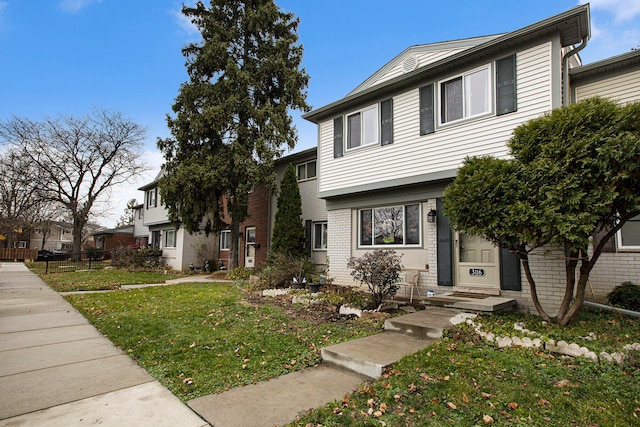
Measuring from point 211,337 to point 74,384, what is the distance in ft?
7.07

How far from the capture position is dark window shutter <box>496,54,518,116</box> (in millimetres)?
7496

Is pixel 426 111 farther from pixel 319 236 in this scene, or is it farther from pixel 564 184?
pixel 319 236

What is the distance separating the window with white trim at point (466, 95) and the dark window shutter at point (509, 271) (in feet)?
10.8

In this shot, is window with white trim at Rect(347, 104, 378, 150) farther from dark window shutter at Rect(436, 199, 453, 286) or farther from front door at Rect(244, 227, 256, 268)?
front door at Rect(244, 227, 256, 268)

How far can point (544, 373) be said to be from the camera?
160 inches

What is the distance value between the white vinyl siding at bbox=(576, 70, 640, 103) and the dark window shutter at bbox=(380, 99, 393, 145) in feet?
15.1

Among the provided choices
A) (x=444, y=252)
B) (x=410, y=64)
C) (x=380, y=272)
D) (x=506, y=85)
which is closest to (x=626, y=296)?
(x=444, y=252)

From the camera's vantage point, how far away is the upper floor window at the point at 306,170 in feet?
51.1

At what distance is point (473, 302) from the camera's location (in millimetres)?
6594

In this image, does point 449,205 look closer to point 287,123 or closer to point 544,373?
point 544,373

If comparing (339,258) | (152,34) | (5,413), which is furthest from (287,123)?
(5,413)

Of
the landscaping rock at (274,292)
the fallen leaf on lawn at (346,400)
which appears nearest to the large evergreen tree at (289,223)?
the landscaping rock at (274,292)

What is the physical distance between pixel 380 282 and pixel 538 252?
3.30 metres

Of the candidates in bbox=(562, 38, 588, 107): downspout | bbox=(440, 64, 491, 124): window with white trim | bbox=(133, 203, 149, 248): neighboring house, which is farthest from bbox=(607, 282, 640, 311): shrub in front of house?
bbox=(133, 203, 149, 248): neighboring house
